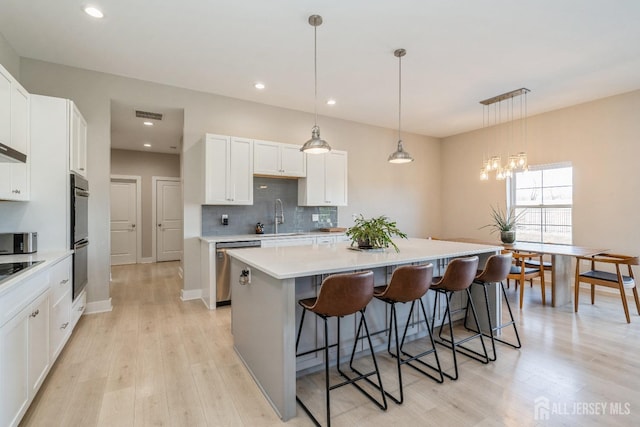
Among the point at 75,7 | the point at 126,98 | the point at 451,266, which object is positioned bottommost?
the point at 451,266

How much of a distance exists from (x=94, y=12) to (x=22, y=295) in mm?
2373

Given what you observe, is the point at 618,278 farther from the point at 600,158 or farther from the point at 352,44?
the point at 352,44

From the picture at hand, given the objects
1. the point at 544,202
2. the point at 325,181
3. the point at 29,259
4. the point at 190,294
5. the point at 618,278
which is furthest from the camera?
the point at 544,202

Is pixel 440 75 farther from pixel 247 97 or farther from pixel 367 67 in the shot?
pixel 247 97

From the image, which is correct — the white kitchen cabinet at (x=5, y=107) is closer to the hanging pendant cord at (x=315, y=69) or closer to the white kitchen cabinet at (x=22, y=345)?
the white kitchen cabinet at (x=22, y=345)

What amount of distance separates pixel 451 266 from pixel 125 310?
381 centimetres

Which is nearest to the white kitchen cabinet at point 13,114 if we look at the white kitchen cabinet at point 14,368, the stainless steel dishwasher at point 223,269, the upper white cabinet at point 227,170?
the white kitchen cabinet at point 14,368

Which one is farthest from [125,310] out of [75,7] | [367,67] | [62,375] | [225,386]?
[367,67]

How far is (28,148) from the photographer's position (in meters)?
2.74

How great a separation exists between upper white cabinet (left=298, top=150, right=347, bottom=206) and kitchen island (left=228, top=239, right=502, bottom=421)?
2.13 m

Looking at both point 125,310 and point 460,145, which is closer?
point 125,310

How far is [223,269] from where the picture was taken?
12.7ft

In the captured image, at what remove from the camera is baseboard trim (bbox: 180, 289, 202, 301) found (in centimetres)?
424

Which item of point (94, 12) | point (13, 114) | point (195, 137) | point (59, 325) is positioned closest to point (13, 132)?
point (13, 114)
